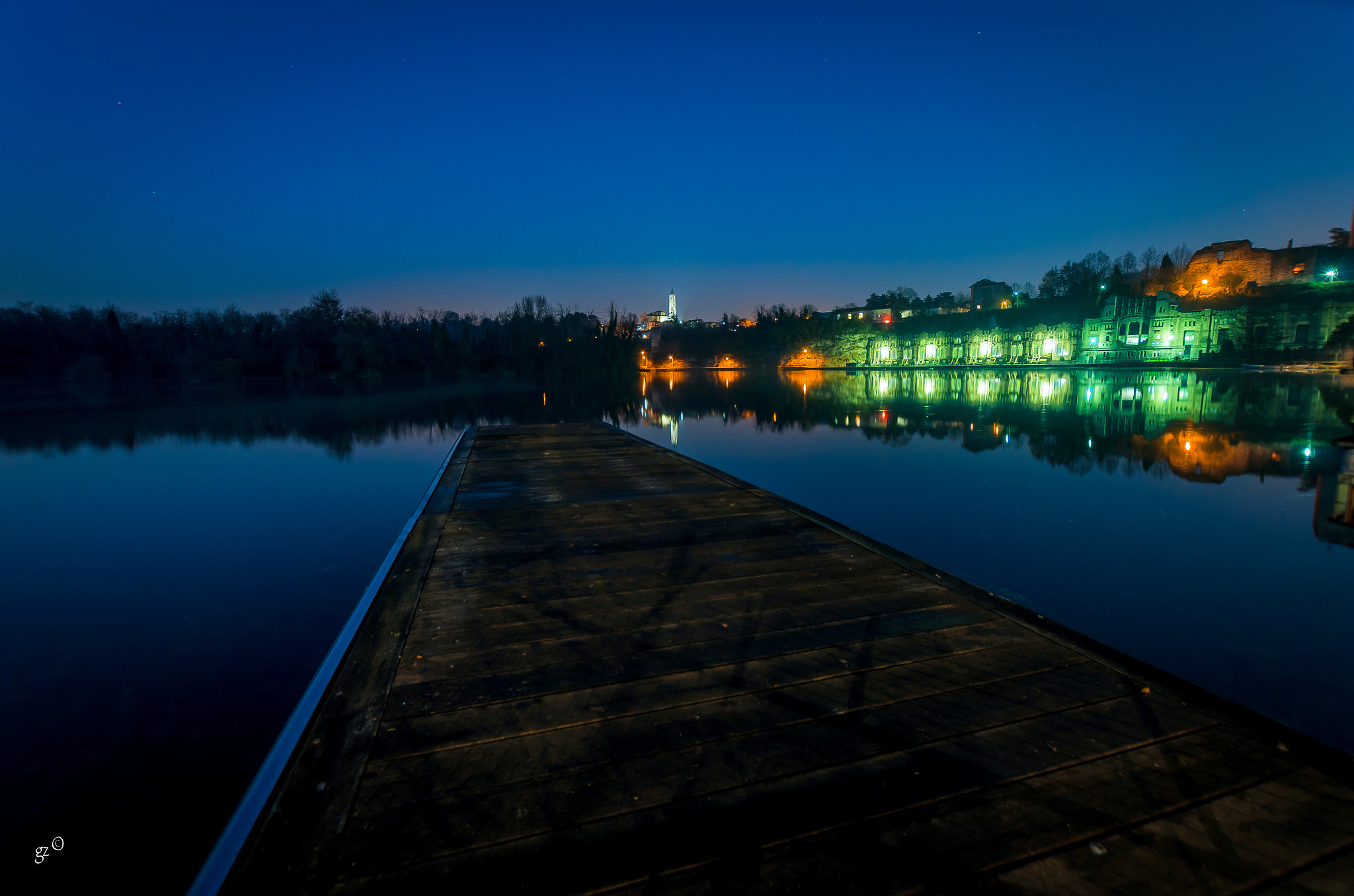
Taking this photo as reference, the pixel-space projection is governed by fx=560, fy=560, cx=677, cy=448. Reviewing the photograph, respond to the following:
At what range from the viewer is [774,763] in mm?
2193

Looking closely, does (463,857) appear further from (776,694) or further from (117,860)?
(117,860)

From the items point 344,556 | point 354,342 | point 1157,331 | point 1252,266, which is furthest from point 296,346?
point 1252,266

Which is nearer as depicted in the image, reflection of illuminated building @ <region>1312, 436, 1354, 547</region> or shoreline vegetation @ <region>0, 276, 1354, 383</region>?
reflection of illuminated building @ <region>1312, 436, 1354, 547</region>

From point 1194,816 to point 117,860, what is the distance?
14.1 feet

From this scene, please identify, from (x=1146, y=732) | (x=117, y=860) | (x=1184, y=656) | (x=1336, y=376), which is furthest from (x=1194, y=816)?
(x=1336, y=376)

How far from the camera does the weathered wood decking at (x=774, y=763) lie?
5.69 ft

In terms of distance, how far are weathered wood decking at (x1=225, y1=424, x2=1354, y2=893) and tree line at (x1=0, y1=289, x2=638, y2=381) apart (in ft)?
206

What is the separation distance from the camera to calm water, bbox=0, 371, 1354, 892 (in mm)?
3174

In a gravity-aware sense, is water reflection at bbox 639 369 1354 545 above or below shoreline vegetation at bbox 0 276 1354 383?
below

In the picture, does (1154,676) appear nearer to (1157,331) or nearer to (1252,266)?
(1157,331)

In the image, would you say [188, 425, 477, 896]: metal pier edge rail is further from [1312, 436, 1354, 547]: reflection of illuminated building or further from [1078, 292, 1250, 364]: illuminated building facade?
[1078, 292, 1250, 364]: illuminated building facade

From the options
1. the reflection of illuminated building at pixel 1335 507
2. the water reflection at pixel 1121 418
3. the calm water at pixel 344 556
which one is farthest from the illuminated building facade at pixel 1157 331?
the reflection of illuminated building at pixel 1335 507

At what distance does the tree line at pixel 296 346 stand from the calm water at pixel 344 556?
1946 inches

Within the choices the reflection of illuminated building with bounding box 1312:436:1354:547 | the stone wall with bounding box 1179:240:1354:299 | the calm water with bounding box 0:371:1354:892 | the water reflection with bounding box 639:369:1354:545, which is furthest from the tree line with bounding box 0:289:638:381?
the stone wall with bounding box 1179:240:1354:299
